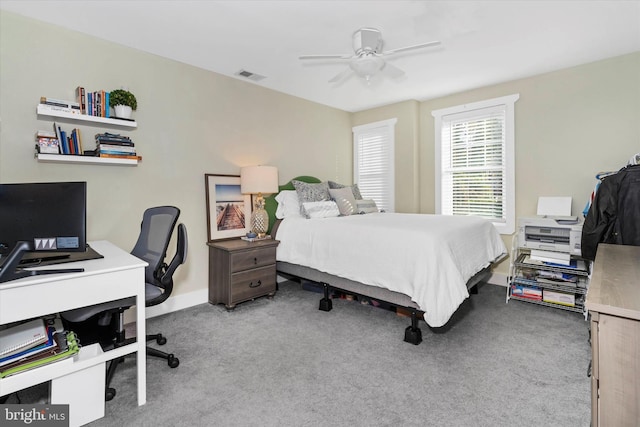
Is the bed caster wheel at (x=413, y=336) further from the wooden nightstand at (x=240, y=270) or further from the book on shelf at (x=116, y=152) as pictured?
the book on shelf at (x=116, y=152)

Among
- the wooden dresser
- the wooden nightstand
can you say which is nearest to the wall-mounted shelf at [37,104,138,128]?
the wooden nightstand

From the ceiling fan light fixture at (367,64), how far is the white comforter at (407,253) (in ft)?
4.40

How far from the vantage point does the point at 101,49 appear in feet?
8.88

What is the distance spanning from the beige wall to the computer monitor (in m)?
0.90

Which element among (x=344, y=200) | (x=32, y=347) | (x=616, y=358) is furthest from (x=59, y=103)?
(x=616, y=358)

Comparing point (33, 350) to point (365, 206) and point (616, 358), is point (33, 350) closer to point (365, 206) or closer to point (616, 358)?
point (616, 358)

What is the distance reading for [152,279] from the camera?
2.12 m

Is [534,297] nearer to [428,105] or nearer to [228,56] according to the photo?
[428,105]

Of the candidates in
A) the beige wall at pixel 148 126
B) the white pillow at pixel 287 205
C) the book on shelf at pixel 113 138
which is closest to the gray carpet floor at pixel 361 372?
the beige wall at pixel 148 126

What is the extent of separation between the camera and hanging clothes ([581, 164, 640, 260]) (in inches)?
91.7

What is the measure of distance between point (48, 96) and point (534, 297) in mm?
4714

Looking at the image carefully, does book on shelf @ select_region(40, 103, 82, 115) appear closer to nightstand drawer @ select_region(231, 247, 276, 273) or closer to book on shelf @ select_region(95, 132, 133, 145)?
book on shelf @ select_region(95, 132, 133, 145)

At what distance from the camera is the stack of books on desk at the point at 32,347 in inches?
55.4

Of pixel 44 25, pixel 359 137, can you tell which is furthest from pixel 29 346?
pixel 359 137
